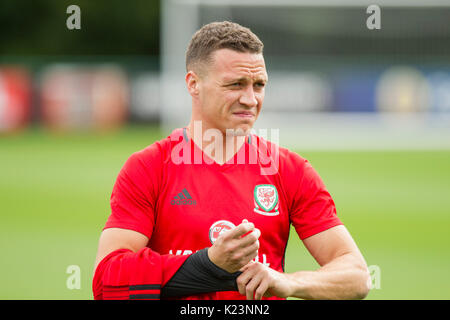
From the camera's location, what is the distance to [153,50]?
40531 mm

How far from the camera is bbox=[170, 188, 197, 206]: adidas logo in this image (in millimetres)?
3552

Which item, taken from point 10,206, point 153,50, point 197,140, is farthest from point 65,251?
point 153,50

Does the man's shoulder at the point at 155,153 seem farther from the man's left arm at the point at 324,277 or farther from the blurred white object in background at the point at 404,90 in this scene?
the blurred white object in background at the point at 404,90

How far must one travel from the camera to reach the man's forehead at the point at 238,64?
3564mm

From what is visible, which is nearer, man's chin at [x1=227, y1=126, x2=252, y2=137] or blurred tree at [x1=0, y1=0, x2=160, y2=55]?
man's chin at [x1=227, y1=126, x2=252, y2=137]

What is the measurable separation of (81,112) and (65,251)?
66.3 feet

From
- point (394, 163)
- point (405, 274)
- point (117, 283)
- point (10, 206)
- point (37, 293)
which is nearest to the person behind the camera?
point (117, 283)

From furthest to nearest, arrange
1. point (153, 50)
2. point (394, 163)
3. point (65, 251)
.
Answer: point (153, 50)
point (394, 163)
point (65, 251)

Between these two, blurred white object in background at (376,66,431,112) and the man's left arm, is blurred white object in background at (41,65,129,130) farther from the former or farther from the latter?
the man's left arm

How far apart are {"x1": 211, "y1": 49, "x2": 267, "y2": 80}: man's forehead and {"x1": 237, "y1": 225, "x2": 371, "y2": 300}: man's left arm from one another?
95cm

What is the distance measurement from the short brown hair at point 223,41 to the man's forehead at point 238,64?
0.10 ft

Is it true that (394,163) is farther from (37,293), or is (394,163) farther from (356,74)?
(37,293)

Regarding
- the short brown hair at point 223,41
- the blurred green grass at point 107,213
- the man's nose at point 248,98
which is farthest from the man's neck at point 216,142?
the blurred green grass at point 107,213

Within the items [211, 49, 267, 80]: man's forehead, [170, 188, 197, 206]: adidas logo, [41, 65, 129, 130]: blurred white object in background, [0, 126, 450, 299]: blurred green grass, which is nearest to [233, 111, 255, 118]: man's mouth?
[211, 49, 267, 80]: man's forehead
